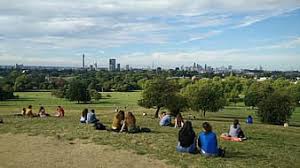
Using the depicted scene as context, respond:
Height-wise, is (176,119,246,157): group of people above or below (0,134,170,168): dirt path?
above

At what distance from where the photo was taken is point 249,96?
93.2 meters

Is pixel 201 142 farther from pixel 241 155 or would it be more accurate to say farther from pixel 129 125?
pixel 129 125

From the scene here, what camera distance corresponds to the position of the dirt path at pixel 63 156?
48.0 ft

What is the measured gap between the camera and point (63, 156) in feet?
52.1

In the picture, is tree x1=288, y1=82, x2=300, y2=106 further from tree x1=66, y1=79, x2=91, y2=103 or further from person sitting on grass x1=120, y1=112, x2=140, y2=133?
person sitting on grass x1=120, y1=112, x2=140, y2=133

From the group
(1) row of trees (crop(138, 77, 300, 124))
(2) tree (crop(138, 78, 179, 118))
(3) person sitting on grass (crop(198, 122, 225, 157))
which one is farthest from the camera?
(2) tree (crop(138, 78, 179, 118))

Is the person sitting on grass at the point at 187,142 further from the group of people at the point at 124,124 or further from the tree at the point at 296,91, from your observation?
the tree at the point at 296,91

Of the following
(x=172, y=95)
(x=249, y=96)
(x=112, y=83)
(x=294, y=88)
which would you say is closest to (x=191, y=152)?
(x=172, y=95)

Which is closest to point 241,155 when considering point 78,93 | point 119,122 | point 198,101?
point 119,122

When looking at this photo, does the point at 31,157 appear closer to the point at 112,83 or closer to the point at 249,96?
the point at 249,96

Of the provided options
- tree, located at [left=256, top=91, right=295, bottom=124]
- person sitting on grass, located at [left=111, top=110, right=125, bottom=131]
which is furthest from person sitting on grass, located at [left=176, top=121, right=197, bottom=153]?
tree, located at [left=256, top=91, right=295, bottom=124]

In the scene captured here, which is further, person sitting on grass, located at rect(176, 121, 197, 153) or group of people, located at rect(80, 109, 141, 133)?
group of people, located at rect(80, 109, 141, 133)

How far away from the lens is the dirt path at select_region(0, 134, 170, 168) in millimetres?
14625

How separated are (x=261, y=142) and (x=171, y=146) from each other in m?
5.08
